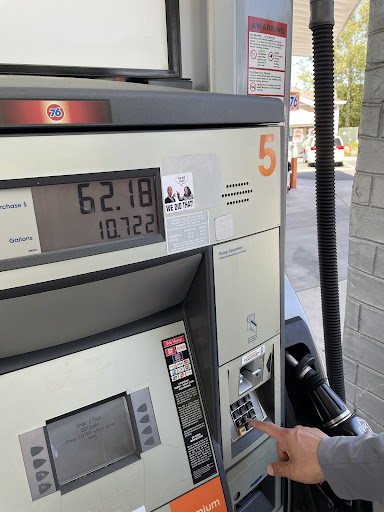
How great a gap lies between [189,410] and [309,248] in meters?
5.78

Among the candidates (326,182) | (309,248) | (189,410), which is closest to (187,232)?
(189,410)

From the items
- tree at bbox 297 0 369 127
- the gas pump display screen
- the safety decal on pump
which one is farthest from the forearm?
tree at bbox 297 0 369 127

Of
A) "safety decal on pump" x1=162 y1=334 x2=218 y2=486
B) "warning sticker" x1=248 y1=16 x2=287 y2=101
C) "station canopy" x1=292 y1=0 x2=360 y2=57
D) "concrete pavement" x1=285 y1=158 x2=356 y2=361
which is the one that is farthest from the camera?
"concrete pavement" x1=285 y1=158 x2=356 y2=361

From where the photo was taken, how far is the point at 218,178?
760 mm

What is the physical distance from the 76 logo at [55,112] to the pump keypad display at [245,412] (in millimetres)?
689

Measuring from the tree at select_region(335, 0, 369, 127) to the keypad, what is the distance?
19160mm

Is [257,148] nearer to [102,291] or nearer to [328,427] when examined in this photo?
[102,291]

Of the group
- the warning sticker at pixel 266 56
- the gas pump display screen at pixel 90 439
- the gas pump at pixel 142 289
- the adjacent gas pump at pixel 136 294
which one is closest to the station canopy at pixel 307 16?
the warning sticker at pixel 266 56

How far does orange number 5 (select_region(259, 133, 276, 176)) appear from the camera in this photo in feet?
2.67

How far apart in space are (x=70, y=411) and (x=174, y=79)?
73 centimetres

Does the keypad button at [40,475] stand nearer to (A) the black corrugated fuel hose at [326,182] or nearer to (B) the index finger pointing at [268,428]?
(B) the index finger pointing at [268,428]

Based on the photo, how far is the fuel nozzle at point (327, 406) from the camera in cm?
112

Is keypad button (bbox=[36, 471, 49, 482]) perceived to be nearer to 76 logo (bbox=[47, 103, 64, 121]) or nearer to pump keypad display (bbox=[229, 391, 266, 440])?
pump keypad display (bbox=[229, 391, 266, 440])

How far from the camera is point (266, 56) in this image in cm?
106
